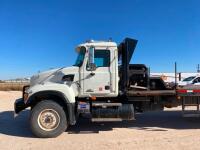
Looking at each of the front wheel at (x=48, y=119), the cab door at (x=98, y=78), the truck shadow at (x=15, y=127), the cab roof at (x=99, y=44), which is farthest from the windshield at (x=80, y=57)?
the truck shadow at (x=15, y=127)

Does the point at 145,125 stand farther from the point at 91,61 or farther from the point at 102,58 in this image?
the point at 91,61

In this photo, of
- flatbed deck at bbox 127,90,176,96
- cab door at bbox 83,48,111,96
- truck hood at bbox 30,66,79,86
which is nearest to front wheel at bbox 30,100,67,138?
truck hood at bbox 30,66,79,86

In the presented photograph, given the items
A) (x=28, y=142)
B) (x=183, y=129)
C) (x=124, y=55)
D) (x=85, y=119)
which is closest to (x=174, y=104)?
(x=183, y=129)

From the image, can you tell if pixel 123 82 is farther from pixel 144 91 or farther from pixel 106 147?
pixel 106 147

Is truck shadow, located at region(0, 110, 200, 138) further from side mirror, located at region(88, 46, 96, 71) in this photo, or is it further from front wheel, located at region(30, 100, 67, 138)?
side mirror, located at region(88, 46, 96, 71)

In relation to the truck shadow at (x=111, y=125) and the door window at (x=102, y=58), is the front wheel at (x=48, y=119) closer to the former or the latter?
the truck shadow at (x=111, y=125)

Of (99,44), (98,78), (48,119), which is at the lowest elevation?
(48,119)

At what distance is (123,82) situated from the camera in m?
10.0

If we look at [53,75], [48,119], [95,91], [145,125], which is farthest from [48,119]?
[145,125]

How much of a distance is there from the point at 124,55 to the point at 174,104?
7.82 feet

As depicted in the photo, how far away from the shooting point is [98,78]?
9656 mm

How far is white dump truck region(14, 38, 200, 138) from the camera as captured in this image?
9250mm

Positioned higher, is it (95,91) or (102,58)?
(102,58)

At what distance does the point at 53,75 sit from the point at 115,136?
2.86 metres
